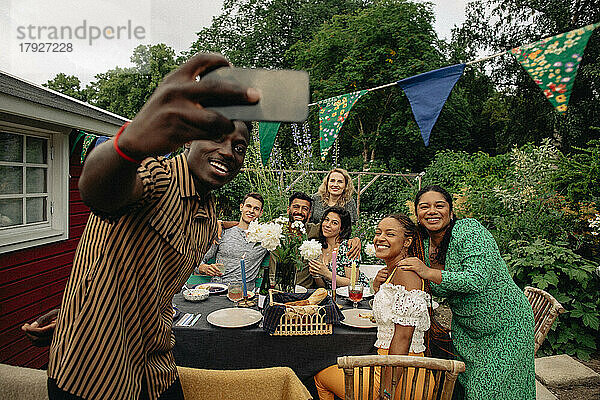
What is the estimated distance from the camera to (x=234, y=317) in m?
2.55

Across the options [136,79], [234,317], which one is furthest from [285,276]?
[136,79]

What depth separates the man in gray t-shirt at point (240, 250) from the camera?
3.61 m

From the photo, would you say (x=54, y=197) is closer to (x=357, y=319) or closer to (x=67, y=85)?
(x=357, y=319)

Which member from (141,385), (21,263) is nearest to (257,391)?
(141,385)

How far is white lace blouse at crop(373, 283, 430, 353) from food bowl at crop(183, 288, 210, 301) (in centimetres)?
136

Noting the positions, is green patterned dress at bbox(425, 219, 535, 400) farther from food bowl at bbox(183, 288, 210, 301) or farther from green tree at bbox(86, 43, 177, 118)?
green tree at bbox(86, 43, 177, 118)

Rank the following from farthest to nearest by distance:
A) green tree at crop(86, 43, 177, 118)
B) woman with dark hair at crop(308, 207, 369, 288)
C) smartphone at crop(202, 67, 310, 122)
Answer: green tree at crop(86, 43, 177, 118) → woman with dark hair at crop(308, 207, 369, 288) → smartphone at crop(202, 67, 310, 122)

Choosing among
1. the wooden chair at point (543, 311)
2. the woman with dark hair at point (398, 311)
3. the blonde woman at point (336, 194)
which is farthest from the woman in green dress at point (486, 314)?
the blonde woman at point (336, 194)

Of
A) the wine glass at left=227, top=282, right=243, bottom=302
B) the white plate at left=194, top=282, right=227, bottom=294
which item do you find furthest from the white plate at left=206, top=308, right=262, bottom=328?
the white plate at left=194, top=282, right=227, bottom=294

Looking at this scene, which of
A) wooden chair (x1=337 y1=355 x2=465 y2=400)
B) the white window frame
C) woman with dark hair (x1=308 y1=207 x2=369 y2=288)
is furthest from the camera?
the white window frame

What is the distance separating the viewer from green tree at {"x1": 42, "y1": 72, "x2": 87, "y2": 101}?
2784 centimetres

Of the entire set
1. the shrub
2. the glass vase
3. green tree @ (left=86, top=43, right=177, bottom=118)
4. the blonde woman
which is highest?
green tree @ (left=86, top=43, right=177, bottom=118)

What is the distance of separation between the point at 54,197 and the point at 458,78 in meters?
4.21

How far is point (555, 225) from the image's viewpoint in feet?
15.3
